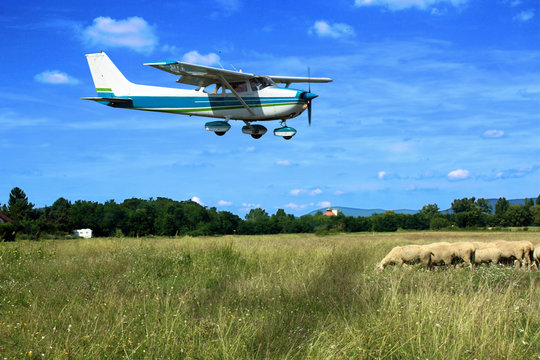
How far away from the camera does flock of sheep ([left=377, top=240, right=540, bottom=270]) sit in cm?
1386

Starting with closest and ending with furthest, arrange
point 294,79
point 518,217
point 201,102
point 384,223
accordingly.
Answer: point 201,102 < point 294,79 < point 384,223 < point 518,217

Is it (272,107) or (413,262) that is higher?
(272,107)

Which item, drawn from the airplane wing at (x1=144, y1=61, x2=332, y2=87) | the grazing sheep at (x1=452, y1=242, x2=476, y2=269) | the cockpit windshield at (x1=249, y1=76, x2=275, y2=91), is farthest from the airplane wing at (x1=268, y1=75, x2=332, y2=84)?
the grazing sheep at (x1=452, y1=242, x2=476, y2=269)

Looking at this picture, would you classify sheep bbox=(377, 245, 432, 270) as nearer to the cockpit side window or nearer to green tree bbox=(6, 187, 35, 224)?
the cockpit side window

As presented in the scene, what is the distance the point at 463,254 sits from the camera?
46.7 ft

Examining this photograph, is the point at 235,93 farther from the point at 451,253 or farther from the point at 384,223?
the point at 384,223

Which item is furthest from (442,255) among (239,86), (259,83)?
(239,86)

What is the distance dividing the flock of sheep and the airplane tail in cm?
1380

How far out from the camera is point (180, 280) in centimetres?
1089

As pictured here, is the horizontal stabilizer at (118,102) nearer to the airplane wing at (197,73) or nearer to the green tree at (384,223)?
the airplane wing at (197,73)

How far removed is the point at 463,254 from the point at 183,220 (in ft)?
205

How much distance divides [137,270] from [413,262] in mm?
7830

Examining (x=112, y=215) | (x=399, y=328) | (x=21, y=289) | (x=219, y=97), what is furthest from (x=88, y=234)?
(x=399, y=328)

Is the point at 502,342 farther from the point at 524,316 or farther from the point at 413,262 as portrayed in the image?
the point at 413,262
